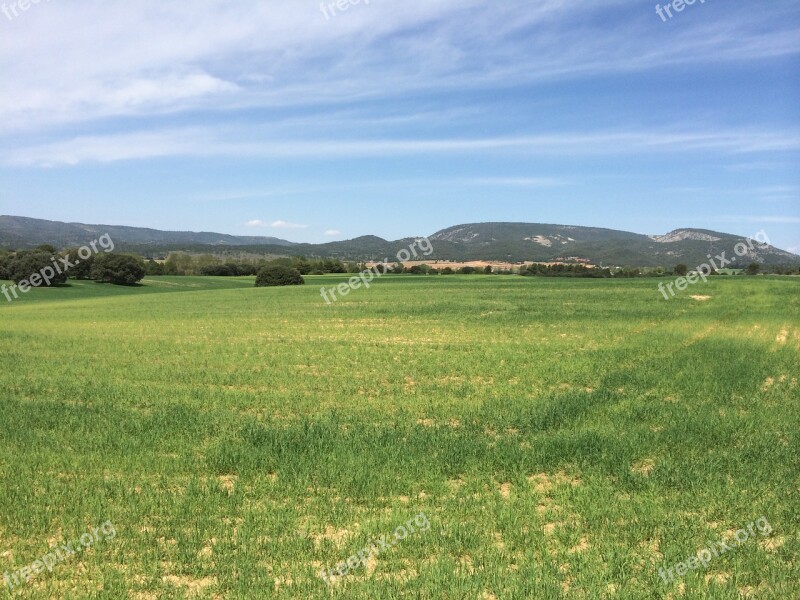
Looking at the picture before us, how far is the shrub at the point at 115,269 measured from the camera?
91938mm

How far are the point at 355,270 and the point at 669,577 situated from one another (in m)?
122

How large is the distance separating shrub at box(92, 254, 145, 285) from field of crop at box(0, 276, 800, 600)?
7824 cm

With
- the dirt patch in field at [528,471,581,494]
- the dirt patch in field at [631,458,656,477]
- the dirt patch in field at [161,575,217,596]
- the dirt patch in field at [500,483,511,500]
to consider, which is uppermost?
the dirt patch in field at [631,458,656,477]

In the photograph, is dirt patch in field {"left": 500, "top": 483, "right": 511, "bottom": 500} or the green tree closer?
dirt patch in field {"left": 500, "top": 483, "right": 511, "bottom": 500}

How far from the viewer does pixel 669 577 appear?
19.6ft

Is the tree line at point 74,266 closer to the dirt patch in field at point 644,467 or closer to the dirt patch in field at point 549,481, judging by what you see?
the dirt patch in field at point 549,481

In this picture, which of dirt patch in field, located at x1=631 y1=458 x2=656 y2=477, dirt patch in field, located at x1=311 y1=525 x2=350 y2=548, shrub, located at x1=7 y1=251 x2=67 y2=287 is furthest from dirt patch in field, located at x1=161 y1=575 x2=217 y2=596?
shrub, located at x1=7 y1=251 x2=67 y2=287

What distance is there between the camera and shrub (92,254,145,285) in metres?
91.9

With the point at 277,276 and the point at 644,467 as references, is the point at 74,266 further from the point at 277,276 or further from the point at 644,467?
the point at 644,467

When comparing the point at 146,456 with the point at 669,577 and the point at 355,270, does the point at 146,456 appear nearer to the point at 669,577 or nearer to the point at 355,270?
the point at 669,577

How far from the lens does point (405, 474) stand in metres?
8.85

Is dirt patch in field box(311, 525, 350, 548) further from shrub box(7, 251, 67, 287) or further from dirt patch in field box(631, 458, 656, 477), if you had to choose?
shrub box(7, 251, 67, 287)

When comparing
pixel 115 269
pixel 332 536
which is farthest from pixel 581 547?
pixel 115 269

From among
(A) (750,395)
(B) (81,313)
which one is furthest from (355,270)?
(A) (750,395)
